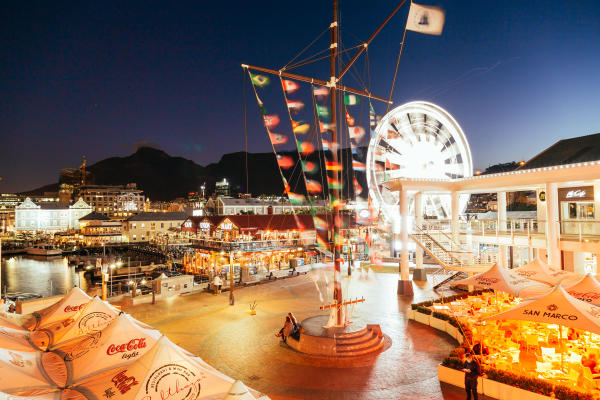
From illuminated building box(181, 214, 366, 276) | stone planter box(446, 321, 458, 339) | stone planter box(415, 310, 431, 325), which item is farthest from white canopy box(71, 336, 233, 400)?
illuminated building box(181, 214, 366, 276)

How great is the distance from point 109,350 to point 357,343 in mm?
7293

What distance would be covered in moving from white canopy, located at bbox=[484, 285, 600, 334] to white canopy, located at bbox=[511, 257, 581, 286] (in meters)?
4.53

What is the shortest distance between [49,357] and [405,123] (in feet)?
82.2

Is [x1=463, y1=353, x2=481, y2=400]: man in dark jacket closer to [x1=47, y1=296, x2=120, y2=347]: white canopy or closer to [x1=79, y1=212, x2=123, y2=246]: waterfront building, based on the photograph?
[x1=47, y1=296, x2=120, y2=347]: white canopy

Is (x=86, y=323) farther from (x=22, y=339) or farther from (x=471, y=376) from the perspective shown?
(x=471, y=376)

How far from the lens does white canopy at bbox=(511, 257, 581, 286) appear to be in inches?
548

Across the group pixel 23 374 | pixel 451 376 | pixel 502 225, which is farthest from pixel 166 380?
pixel 502 225

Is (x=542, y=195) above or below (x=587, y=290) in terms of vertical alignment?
above

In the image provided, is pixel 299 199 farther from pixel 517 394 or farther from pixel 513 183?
pixel 513 183

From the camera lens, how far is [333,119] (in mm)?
12695

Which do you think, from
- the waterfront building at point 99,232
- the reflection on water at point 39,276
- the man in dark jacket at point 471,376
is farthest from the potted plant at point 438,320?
the waterfront building at point 99,232

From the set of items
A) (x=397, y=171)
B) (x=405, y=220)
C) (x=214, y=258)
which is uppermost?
(x=397, y=171)

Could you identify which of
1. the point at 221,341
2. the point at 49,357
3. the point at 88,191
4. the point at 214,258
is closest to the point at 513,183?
the point at 221,341

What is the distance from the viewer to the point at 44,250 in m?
71.9
